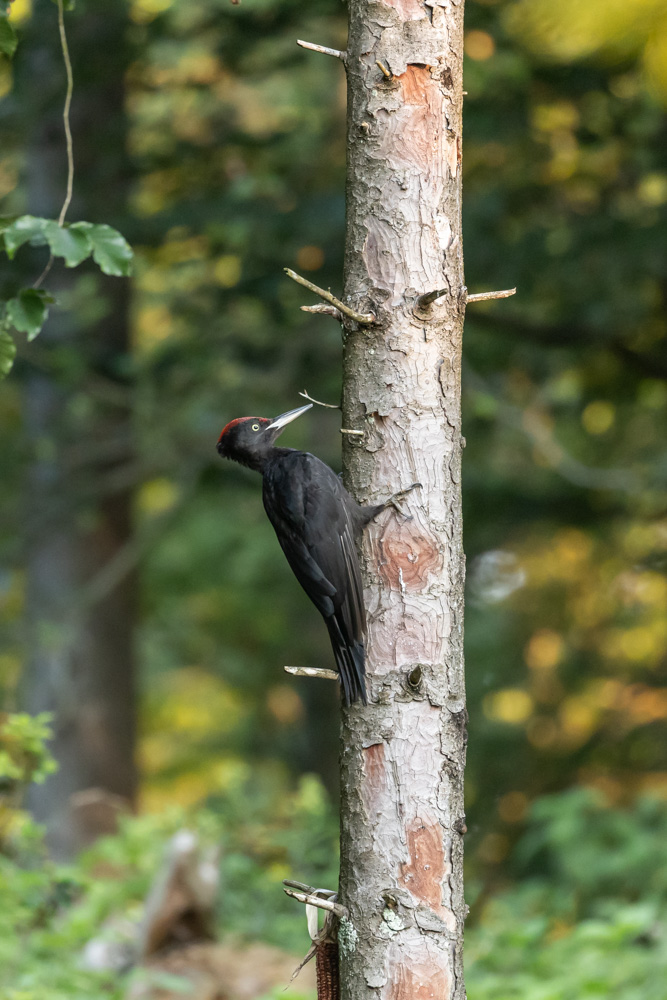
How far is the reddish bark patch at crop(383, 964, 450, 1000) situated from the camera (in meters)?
2.24

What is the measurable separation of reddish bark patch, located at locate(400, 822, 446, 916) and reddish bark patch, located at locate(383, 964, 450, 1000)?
16 mm

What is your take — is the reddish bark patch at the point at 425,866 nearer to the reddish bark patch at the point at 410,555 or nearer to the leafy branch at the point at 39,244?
the reddish bark patch at the point at 410,555

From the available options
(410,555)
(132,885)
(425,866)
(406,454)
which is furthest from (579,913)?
(406,454)

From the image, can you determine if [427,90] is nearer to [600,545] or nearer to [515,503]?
[515,503]

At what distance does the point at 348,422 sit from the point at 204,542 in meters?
8.80

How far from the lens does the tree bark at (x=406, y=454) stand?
2.29 meters

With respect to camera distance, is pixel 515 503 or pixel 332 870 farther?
pixel 515 503

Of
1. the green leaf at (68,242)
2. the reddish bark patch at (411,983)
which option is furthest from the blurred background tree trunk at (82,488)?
the reddish bark patch at (411,983)

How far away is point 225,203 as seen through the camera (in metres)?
5.82

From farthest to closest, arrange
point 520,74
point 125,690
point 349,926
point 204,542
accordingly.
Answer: point 204,542 < point 125,690 < point 520,74 < point 349,926

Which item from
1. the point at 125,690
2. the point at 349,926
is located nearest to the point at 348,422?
the point at 349,926

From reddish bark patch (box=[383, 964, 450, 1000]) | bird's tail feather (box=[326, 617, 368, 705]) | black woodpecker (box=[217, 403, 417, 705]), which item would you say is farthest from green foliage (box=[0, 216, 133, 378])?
reddish bark patch (box=[383, 964, 450, 1000])

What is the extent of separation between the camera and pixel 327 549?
2557mm

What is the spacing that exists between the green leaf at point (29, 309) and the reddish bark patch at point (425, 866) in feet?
5.13
